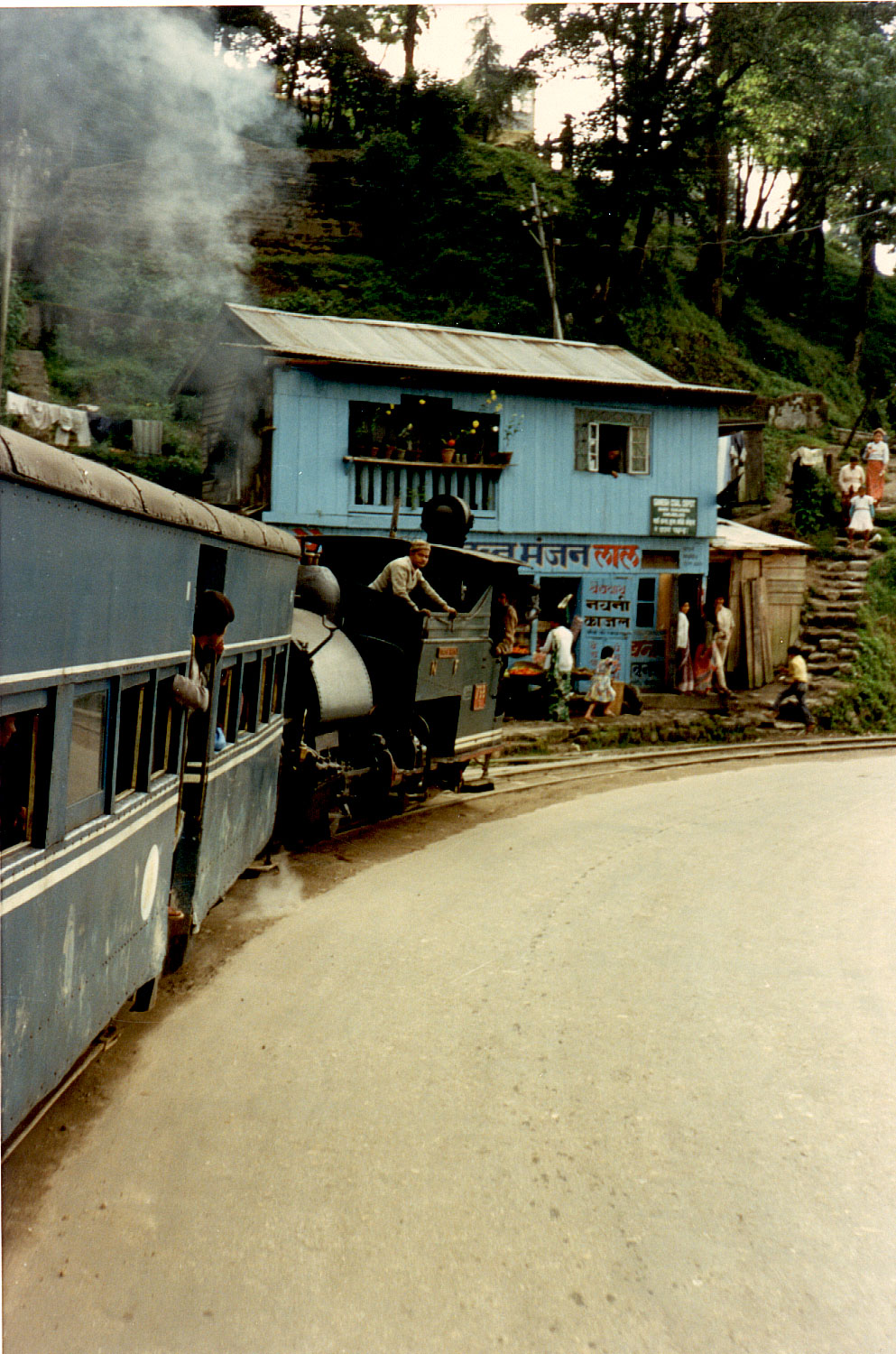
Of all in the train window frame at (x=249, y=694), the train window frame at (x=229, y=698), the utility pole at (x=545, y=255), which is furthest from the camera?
the utility pole at (x=545, y=255)

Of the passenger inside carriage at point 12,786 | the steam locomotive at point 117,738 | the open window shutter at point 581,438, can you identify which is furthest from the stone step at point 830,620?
the passenger inside carriage at point 12,786

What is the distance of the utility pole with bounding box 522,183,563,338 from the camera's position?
24.9 meters

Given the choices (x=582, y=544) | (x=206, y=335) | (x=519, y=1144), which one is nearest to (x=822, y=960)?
(x=519, y=1144)

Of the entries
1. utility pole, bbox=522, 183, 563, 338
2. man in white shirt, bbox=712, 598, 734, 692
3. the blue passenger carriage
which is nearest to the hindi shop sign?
man in white shirt, bbox=712, 598, 734, 692

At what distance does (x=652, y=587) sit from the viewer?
21.4m

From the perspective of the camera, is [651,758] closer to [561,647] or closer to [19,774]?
[561,647]

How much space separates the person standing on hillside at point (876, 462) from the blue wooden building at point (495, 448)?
288cm

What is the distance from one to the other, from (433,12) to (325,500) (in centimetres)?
1184

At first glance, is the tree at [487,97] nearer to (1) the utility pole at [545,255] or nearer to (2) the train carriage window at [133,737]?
(1) the utility pole at [545,255]

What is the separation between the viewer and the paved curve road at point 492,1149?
11.0 ft

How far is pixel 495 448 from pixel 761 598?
21.4 ft

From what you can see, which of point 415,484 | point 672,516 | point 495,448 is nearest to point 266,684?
point 415,484

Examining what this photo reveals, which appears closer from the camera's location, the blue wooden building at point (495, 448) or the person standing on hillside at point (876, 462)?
the blue wooden building at point (495, 448)

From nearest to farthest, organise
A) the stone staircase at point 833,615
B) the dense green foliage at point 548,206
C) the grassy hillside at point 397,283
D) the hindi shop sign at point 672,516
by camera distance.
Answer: the dense green foliage at point 548,206
the stone staircase at point 833,615
the hindi shop sign at point 672,516
the grassy hillside at point 397,283
